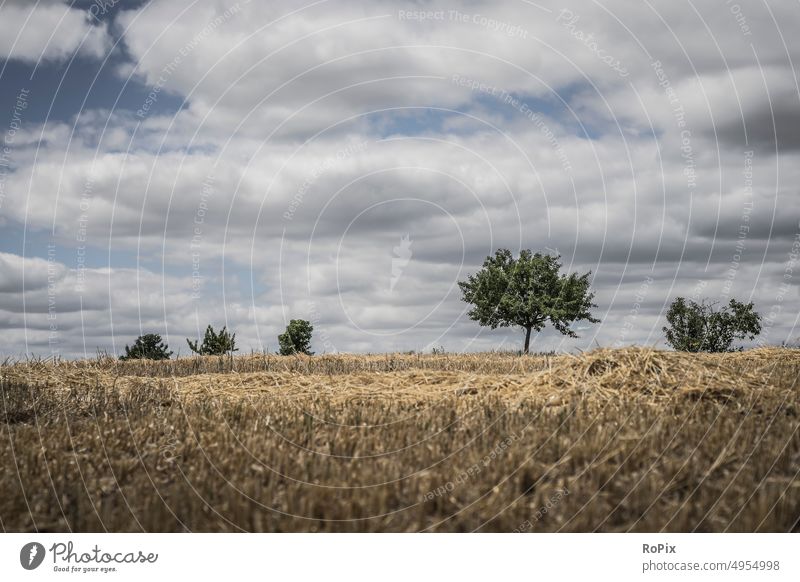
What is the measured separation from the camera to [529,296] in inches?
2283

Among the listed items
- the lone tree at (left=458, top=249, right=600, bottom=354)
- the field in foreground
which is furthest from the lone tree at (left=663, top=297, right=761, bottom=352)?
the field in foreground

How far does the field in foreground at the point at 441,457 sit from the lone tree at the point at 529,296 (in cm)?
4479

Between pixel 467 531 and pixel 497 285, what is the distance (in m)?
55.5

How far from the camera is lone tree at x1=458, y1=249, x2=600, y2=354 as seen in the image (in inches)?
2258

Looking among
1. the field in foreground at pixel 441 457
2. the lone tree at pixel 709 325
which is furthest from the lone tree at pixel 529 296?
the field in foreground at pixel 441 457

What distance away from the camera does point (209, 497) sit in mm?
6035

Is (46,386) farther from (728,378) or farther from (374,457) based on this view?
(728,378)
